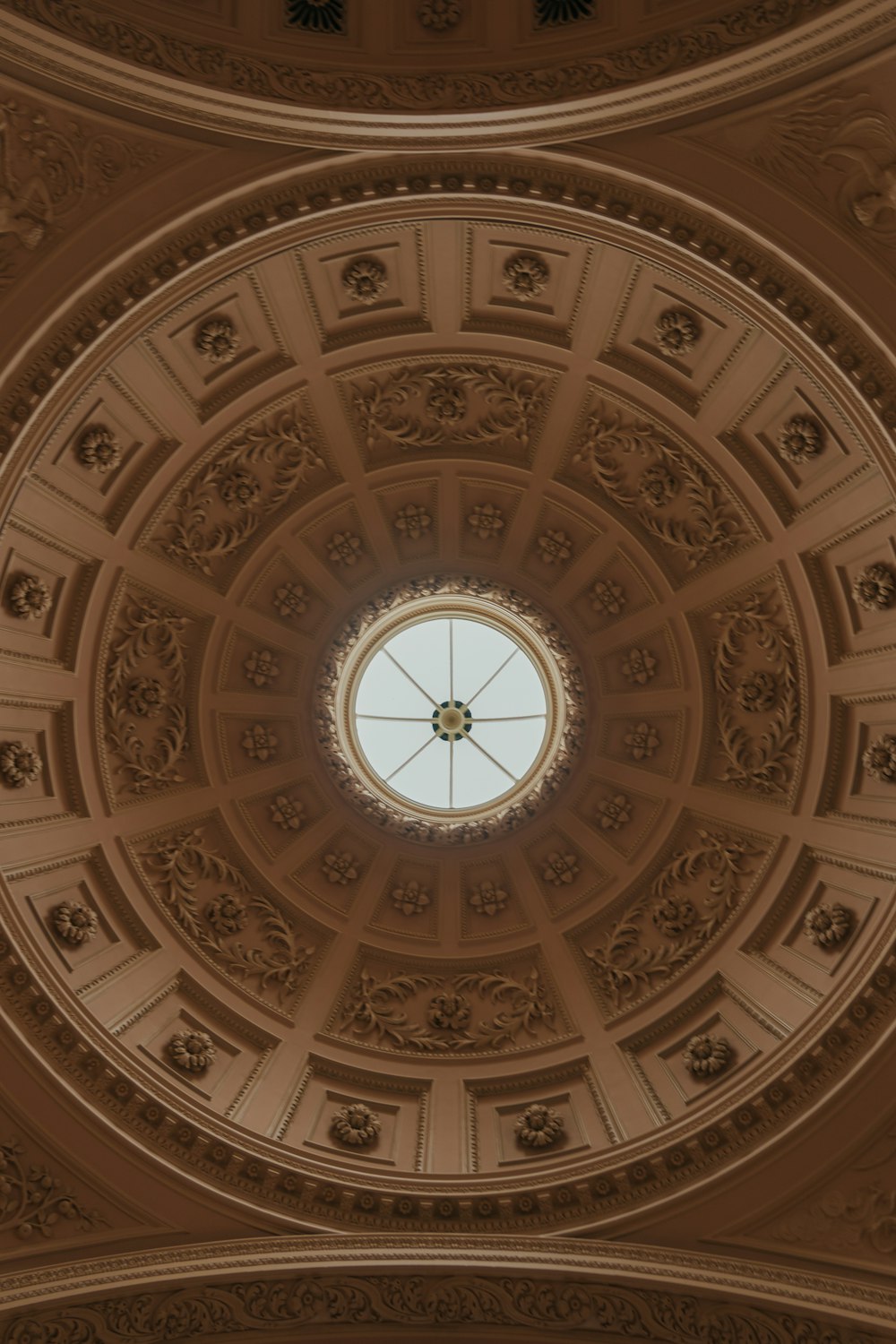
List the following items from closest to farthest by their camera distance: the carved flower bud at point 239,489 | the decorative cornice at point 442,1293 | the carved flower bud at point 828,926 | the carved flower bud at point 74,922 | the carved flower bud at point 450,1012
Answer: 1. the decorative cornice at point 442,1293
2. the carved flower bud at point 828,926
3. the carved flower bud at point 74,922
4. the carved flower bud at point 239,489
5. the carved flower bud at point 450,1012

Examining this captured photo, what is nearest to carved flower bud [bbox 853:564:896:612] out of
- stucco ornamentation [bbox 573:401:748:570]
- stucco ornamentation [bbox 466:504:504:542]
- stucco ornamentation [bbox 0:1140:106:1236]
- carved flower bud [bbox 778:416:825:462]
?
carved flower bud [bbox 778:416:825:462]

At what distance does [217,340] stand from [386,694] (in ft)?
20.3

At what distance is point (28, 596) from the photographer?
48.9ft

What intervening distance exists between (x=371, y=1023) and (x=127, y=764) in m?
4.64

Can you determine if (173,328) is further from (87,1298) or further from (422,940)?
(87,1298)

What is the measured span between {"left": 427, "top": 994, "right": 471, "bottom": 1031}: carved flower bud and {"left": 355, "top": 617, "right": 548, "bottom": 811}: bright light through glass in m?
2.80

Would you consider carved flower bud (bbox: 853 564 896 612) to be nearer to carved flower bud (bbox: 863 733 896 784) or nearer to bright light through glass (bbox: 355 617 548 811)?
carved flower bud (bbox: 863 733 896 784)

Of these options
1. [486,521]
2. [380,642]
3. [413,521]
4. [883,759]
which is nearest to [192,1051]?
[380,642]

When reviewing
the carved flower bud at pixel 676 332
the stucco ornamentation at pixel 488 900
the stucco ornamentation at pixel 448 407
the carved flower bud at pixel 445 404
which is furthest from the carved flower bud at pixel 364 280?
the stucco ornamentation at pixel 488 900

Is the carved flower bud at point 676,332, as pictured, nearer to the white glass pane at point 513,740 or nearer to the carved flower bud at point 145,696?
the white glass pane at point 513,740

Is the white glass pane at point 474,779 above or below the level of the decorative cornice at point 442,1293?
above

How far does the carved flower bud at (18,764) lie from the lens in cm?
1509

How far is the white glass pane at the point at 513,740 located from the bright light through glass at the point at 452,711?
1 cm

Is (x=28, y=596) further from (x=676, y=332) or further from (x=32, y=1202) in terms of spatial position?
(x=676, y=332)
